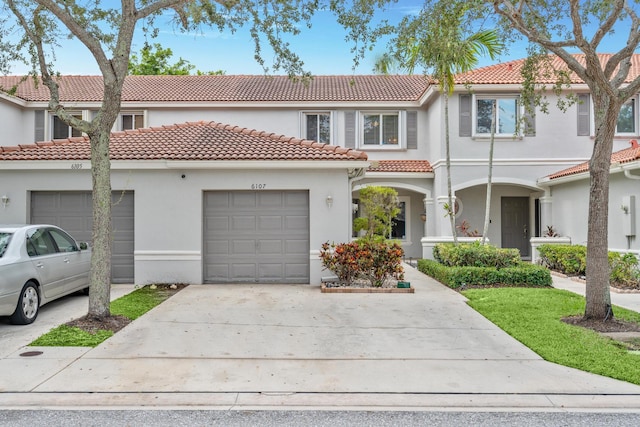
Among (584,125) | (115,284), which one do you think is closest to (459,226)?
(584,125)

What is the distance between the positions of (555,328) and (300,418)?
16.4ft

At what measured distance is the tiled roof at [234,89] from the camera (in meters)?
19.7

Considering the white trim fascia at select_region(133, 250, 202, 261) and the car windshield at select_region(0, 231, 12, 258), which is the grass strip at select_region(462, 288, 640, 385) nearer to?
the white trim fascia at select_region(133, 250, 202, 261)

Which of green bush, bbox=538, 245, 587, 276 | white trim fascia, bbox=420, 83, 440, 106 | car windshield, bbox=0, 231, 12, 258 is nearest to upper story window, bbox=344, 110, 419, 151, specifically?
white trim fascia, bbox=420, 83, 440, 106

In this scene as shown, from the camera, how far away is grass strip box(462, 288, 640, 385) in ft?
19.8

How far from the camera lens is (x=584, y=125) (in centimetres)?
1723

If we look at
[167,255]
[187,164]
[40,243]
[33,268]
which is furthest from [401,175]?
[33,268]

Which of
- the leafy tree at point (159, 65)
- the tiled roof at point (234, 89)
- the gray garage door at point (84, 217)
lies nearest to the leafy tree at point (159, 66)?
the leafy tree at point (159, 65)

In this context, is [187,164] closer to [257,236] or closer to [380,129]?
[257,236]

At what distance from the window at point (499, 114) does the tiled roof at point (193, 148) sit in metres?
6.80

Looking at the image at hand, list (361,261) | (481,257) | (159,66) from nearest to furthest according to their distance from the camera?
(361,261) < (481,257) < (159,66)

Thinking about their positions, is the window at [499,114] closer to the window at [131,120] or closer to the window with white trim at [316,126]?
the window with white trim at [316,126]

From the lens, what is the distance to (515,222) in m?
19.7

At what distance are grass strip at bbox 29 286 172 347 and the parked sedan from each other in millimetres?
798
